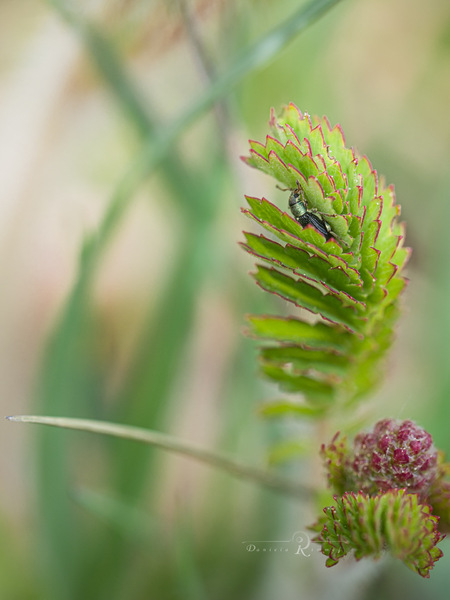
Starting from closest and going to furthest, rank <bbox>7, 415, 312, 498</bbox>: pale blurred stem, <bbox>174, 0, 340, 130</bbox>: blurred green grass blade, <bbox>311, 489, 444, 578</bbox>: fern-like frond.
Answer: <bbox>311, 489, 444, 578</bbox>: fern-like frond < <bbox>7, 415, 312, 498</bbox>: pale blurred stem < <bbox>174, 0, 340, 130</bbox>: blurred green grass blade

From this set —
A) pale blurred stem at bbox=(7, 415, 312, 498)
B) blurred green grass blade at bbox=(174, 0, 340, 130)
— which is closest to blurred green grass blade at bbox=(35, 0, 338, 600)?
blurred green grass blade at bbox=(174, 0, 340, 130)

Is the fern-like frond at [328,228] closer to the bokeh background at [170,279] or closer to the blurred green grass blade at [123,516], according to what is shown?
the bokeh background at [170,279]

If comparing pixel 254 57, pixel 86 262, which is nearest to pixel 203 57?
pixel 254 57

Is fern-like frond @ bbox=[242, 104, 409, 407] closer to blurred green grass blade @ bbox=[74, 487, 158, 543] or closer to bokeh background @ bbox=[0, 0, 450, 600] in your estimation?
bokeh background @ bbox=[0, 0, 450, 600]

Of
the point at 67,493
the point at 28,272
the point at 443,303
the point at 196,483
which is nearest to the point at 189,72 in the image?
the point at 28,272

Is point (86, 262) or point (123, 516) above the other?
point (86, 262)

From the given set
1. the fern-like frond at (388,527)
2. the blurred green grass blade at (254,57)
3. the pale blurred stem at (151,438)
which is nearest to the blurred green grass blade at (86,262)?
the blurred green grass blade at (254,57)

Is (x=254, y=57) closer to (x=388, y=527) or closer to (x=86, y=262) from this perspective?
(x=86, y=262)

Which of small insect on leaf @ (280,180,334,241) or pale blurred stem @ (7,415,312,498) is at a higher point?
small insect on leaf @ (280,180,334,241)
